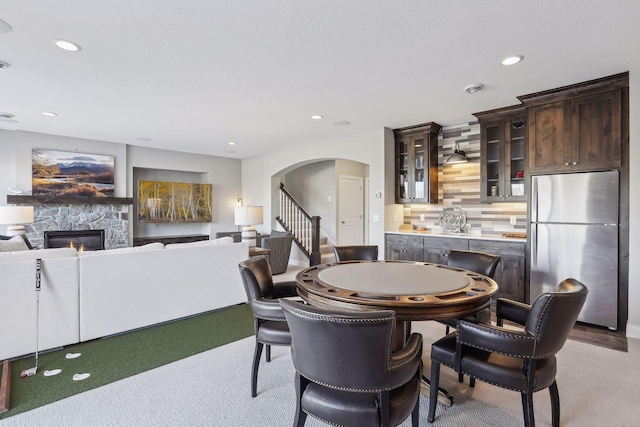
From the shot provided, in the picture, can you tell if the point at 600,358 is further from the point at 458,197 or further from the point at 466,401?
the point at 458,197

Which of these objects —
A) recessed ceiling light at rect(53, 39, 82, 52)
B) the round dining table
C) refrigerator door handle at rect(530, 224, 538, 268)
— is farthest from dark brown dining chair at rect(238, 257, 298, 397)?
refrigerator door handle at rect(530, 224, 538, 268)

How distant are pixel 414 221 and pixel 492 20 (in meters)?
3.79

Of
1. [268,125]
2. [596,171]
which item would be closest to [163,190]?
[268,125]

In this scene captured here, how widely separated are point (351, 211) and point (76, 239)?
594 cm

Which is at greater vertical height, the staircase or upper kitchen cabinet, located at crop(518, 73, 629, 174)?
upper kitchen cabinet, located at crop(518, 73, 629, 174)

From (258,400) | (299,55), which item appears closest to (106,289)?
(258,400)

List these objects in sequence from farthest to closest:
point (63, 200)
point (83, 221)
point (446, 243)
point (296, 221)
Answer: point (296, 221) → point (83, 221) → point (63, 200) → point (446, 243)

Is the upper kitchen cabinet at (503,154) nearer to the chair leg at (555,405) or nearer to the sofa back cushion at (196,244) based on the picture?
the chair leg at (555,405)

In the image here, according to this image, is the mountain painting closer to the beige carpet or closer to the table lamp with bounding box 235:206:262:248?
the table lamp with bounding box 235:206:262:248

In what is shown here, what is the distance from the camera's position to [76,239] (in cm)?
651

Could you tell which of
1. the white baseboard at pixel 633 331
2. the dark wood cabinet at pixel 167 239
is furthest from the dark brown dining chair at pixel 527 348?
the dark wood cabinet at pixel 167 239

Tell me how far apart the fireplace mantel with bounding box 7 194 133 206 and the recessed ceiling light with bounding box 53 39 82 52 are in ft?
14.9

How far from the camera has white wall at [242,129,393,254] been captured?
5461 millimetres

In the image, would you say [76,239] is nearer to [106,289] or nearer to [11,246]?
[11,246]
